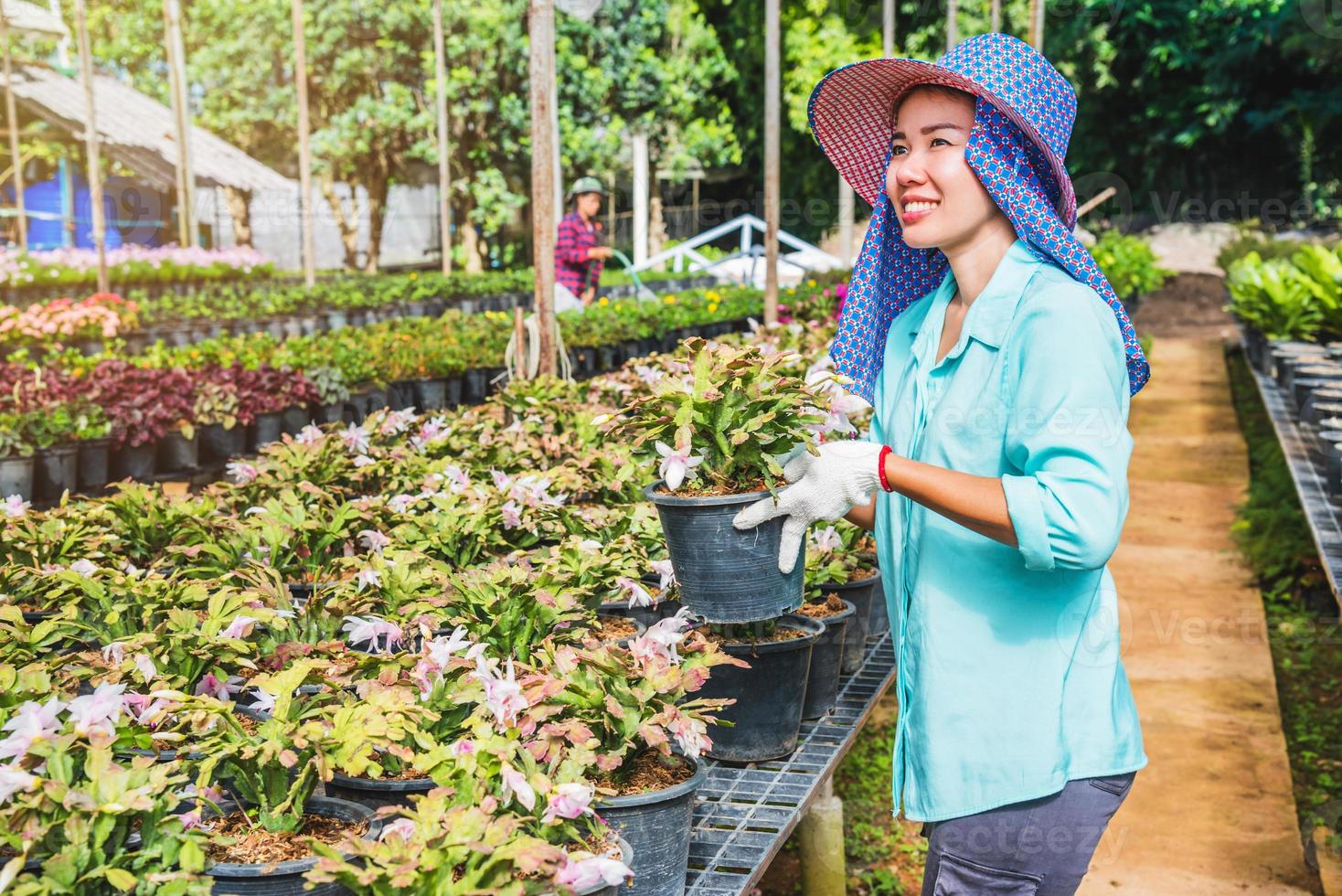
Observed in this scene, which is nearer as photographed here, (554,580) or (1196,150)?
(554,580)

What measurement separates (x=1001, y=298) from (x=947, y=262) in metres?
0.36

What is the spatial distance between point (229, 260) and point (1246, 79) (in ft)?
57.4

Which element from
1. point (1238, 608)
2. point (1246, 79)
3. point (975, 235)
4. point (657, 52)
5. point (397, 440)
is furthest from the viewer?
point (657, 52)

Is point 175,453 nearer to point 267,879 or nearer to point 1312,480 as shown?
point 267,879

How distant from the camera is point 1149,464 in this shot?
9500 mm

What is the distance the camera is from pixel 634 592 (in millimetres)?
2744

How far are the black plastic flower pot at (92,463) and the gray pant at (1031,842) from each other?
518 centimetres

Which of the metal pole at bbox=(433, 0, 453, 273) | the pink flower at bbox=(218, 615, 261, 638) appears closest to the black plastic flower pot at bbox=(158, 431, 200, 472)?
the pink flower at bbox=(218, 615, 261, 638)

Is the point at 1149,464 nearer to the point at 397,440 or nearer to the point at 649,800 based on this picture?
the point at 397,440

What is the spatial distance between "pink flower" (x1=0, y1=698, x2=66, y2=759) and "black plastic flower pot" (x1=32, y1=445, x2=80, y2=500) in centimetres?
448

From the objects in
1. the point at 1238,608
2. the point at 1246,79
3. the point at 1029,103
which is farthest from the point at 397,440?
the point at 1246,79

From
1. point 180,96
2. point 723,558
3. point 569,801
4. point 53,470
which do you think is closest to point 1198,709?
point 723,558

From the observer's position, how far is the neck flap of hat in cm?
183

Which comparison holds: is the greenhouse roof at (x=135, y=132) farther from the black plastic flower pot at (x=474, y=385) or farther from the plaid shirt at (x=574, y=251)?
the black plastic flower pot at (x=474, y=385)
